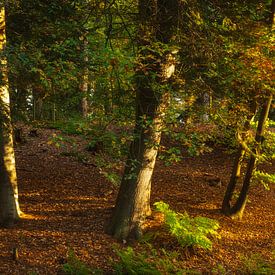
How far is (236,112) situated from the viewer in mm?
9133

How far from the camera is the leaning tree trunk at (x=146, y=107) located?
24.4ft

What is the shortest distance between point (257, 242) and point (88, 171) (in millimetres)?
6302

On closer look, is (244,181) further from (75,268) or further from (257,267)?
(75,268)

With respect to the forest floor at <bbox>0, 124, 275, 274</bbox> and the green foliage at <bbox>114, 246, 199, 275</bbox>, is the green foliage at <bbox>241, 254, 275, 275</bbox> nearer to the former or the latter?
the forest floor at <bbox>0, 124, 275, 274</bbox>

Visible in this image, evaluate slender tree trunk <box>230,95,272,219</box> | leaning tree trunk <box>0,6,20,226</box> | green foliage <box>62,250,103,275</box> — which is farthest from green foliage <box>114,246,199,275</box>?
slender tree trunk <box>230,95,272,219</box>

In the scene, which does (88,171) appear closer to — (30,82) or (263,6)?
(30,82)

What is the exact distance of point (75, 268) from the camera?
703 centimetres

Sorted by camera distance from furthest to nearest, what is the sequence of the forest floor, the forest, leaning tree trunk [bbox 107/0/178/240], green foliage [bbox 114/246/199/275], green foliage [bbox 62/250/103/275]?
the forest floor → leaning tree trunk [bbox 107/0/178/240] → the forest → green foliage [bbox 114/246/199/275] → green foliage [bbox 62/250/103/275]

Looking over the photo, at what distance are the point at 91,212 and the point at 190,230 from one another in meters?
2.91

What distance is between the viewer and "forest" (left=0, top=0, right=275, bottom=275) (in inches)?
285

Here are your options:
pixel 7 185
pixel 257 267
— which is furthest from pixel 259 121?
pixel 7 185

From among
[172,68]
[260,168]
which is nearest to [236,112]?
[172,68]

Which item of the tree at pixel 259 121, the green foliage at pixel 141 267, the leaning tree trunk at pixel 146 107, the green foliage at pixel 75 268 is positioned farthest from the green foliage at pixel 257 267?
the green foliage at pixel 75 268

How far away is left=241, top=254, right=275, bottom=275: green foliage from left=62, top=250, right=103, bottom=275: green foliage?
3.12 m
